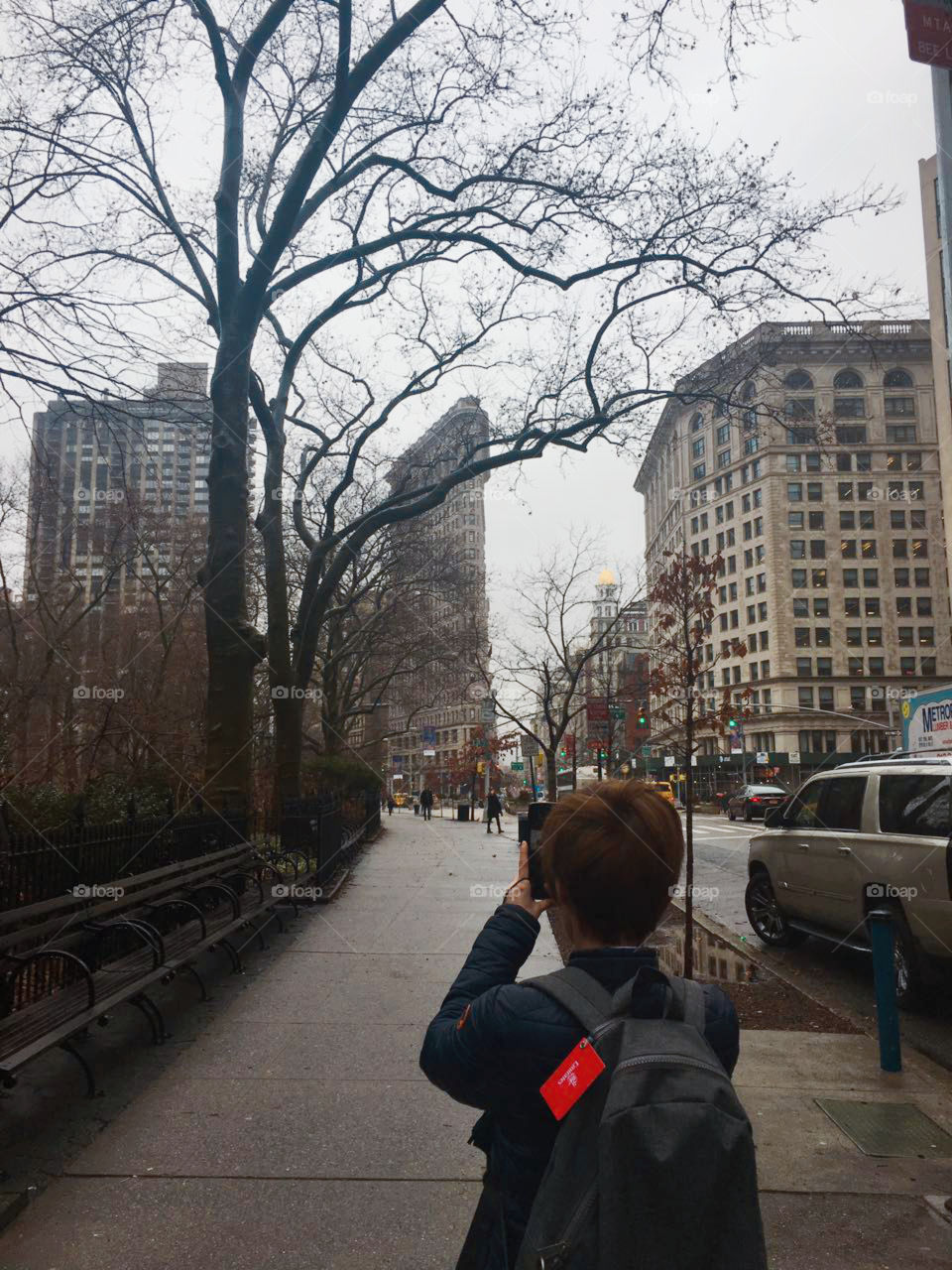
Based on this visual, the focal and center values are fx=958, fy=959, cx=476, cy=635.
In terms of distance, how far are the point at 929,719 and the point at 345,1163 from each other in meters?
13.7

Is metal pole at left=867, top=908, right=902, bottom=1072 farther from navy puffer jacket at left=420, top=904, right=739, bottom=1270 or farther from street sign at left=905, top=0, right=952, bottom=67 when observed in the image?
street sign at left=905, top=0, right=952, bottom=67

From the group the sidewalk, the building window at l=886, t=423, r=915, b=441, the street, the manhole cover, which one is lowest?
the street

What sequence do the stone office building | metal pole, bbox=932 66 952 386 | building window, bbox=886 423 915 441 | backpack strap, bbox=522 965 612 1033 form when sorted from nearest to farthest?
backpack strap, bbox=522 965 612 1033 < metal pole, bbox=932 66 952 386 < building window, bbox=886 423 915 441 < the stone office building

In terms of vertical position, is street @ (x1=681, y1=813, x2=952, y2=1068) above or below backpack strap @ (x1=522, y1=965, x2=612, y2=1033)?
below

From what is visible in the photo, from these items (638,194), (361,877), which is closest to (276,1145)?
(361,877)

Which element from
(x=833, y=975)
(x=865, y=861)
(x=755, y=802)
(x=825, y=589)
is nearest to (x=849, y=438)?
(x=755, y=802)

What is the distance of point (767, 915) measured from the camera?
408 inches

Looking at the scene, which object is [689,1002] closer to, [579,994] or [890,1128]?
[579,994]

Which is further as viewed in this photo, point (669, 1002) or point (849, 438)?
point (849, 438)

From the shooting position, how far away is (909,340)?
48.8 m

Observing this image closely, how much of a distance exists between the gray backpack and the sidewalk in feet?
7.61

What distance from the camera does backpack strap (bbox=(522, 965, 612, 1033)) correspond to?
167 centimetres

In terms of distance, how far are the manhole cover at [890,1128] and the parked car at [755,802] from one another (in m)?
30.7

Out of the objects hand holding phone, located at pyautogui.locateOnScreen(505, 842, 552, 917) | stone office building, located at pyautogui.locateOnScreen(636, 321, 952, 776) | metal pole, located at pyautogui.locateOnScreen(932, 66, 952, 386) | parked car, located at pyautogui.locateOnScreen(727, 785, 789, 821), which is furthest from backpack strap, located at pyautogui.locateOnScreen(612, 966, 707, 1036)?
stone office building, located at pyautogui.locateOnScreen(636, 321, 952, 776)
